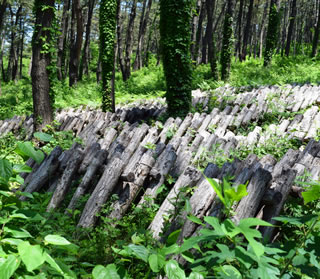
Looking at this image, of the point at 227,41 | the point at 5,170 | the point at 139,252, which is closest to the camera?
the point at 139,252

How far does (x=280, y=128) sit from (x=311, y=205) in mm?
3478

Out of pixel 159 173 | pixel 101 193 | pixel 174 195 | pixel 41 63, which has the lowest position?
pixel 101 193

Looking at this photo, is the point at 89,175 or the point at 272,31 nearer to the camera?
the point at 89,175

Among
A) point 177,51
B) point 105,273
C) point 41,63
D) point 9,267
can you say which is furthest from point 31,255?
point 177,51

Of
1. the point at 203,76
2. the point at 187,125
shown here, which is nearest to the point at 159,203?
the point at 187,125

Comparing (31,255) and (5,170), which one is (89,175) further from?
(31,255)

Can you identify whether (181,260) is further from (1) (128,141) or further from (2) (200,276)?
(1) (128,141)

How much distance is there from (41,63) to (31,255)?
253 inches

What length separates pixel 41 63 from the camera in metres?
Result: 6.80

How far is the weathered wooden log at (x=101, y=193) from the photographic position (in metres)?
3.11

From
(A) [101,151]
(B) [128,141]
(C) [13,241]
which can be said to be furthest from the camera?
(B) [128,141]

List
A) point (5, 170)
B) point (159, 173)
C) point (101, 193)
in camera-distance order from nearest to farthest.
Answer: point (5, 170)
point (101, 193)
point (159, 173)

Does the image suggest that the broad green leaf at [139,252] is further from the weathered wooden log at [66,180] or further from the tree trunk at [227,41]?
the tree trunk at [227,41]

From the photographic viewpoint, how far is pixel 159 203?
3266 millimetres
